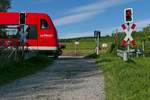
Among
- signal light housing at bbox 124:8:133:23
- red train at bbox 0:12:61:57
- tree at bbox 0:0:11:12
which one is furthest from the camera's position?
tree at bbox 0:0:11:12

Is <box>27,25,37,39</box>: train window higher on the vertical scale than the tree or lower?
lower

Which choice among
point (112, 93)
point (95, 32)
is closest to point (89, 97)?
point (112, 93)

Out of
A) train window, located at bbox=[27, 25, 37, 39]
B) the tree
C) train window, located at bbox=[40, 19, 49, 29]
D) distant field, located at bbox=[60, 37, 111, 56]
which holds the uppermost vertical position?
the tree

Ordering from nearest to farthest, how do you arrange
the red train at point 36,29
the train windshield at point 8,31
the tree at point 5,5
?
the train windshield at point 8,31
the red train at point 36,29
the tree at point 5,5

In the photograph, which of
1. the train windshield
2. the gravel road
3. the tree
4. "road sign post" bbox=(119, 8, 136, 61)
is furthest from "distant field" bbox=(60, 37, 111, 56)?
the gravel road

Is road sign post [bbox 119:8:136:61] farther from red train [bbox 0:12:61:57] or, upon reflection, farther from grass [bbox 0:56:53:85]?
red train [bbox 0:12:61:57]

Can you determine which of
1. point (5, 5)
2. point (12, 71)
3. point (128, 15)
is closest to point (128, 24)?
point (128, 15)

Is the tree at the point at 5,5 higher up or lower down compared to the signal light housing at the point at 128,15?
higher up

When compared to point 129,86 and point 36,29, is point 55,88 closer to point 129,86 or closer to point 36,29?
point 129,86

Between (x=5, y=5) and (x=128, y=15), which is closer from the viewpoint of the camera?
(x=128, y=15)

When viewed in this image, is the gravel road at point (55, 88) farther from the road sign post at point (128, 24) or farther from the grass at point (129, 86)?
the road sign post at point (128, 24)

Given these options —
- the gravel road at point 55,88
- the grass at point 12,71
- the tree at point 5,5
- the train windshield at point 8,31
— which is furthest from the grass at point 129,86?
the tree at point 5,5

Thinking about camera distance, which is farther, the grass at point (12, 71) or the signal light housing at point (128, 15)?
the signal light housing at point (128, 15)

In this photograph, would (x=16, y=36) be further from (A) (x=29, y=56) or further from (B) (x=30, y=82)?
(B) (x=30, y=82)
